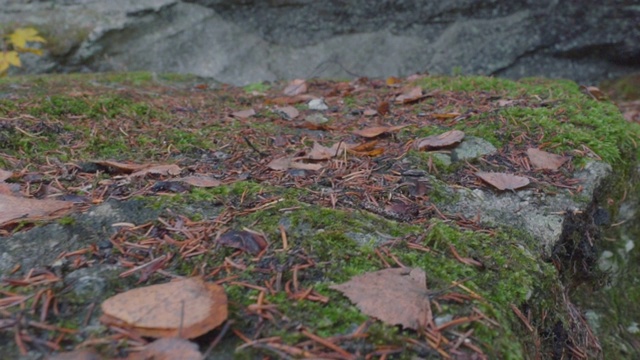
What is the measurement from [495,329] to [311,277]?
44 cm

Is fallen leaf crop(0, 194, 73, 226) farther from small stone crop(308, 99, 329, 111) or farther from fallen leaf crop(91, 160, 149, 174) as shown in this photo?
small stone crop(308, 99, 329, 111)

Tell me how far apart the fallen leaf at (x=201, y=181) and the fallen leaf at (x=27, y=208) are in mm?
373

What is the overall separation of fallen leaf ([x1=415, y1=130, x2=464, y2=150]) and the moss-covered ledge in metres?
0.07

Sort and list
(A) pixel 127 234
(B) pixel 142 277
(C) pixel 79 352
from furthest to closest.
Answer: (A) pixel 127 234, (B) pixel 142 277, (C) pixel 79 352

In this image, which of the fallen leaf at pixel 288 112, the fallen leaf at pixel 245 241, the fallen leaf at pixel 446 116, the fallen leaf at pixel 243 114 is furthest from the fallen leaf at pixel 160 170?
the fallen leaf at pixel 446 116

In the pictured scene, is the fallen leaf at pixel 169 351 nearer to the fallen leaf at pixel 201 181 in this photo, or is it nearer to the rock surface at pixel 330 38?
the fallen leaf at pixel 201 181

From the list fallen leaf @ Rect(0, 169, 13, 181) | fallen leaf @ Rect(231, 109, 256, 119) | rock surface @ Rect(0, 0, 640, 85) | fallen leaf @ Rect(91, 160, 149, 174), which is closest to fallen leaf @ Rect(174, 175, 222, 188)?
fallen leaf @ Rect(91, 160, 149, 174)

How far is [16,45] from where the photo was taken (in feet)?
16.0

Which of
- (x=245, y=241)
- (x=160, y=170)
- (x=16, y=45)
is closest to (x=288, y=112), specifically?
(x=160, y=170)

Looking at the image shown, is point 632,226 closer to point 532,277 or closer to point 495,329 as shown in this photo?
point 532,277

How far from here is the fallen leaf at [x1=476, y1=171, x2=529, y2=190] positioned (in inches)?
78.3

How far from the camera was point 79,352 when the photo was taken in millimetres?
1050

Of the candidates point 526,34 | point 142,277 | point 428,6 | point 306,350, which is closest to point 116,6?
point 428,6

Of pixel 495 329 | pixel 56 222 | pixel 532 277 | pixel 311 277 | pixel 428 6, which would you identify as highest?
pixel 56 222
